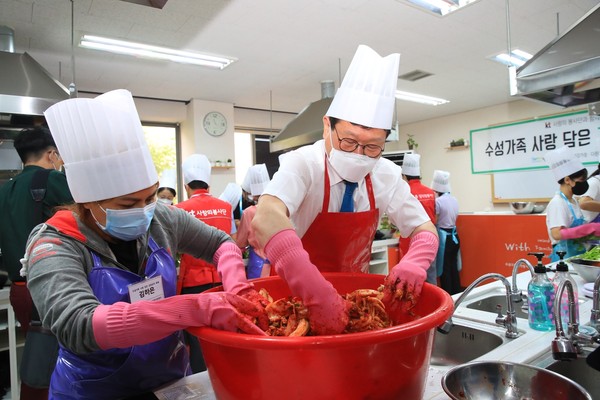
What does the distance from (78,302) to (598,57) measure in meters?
2.50

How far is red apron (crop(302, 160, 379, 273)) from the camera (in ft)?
4.82

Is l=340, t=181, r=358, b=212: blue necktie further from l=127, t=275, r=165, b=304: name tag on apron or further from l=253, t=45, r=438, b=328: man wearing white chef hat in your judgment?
l=127, t=275, r=165, b=304: name tag on apron

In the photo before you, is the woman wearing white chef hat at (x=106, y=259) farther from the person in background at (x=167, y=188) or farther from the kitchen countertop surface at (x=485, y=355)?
the person in background at (x=167, y=188)

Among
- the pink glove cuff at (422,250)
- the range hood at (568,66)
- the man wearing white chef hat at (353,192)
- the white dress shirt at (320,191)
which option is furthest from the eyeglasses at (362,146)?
the range hood at (568,66)

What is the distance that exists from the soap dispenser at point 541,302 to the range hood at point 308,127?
330 cm

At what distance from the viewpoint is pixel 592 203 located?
3.31 metres

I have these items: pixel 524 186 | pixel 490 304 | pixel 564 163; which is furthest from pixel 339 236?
pixel 524 186

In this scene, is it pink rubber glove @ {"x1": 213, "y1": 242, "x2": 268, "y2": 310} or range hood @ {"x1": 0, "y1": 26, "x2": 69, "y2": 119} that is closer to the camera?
pink rubber glove @ {"x1": 213, "y1": 242, "x2": 268, "y2": 310}

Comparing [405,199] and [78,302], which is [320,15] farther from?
[78,302]

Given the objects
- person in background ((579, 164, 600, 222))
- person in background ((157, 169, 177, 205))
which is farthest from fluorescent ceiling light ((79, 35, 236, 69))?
person in background ((579, 164, 600, 222))

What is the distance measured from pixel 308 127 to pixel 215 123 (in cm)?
223

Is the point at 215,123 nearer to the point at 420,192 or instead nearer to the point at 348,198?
the point at 420,192

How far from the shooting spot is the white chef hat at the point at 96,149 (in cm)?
105

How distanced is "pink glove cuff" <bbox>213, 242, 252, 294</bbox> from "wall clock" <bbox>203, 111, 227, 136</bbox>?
5.30 meters
